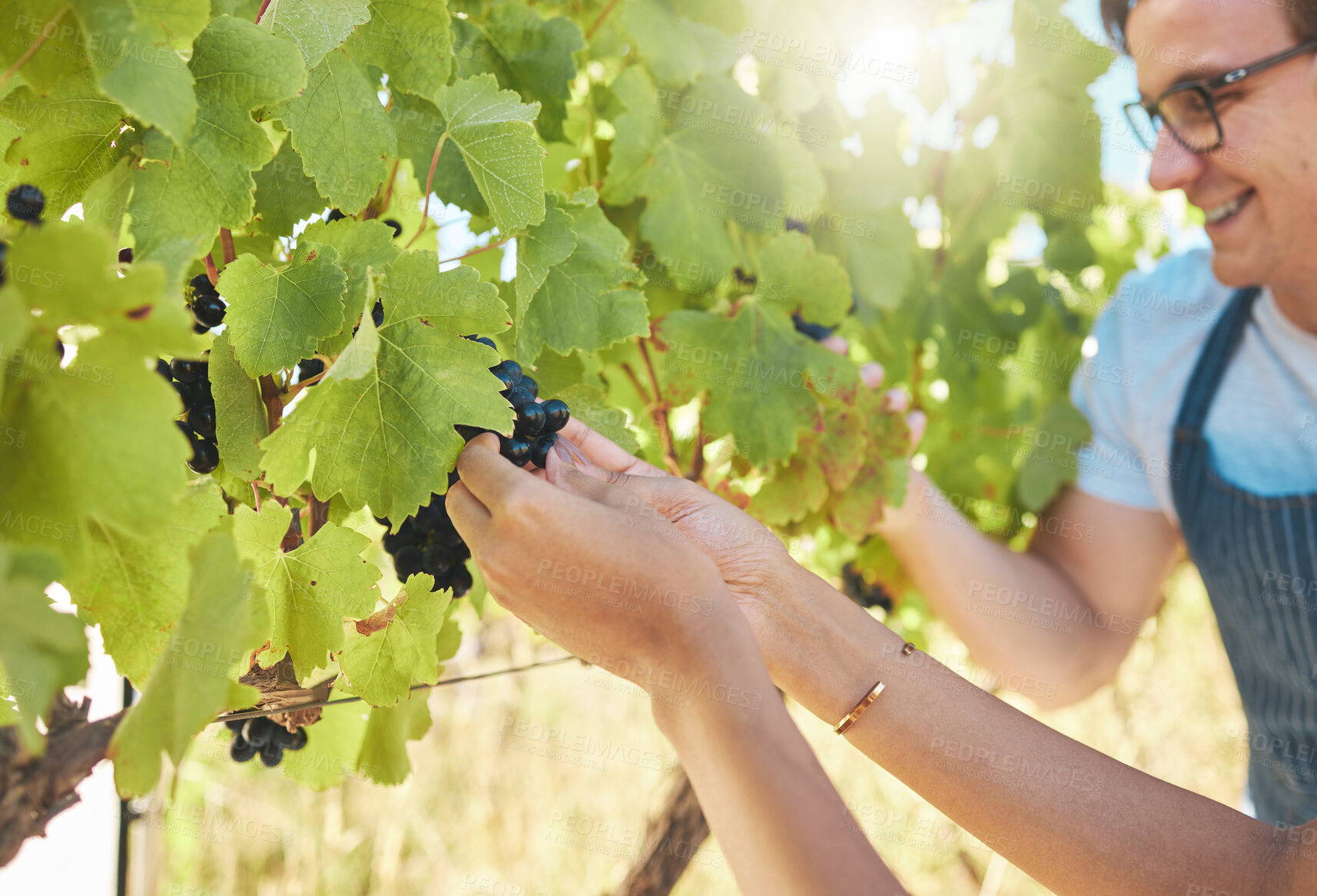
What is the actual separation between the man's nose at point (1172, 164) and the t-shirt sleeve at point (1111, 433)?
1.70 ft

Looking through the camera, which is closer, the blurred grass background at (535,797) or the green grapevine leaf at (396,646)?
the green grapevine leaf at (396,646)

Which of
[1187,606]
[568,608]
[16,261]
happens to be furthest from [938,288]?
[1187,606]

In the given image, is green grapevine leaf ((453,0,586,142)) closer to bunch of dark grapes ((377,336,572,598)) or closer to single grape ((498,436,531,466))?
bunch of dark grapes ((377,336,572,598))

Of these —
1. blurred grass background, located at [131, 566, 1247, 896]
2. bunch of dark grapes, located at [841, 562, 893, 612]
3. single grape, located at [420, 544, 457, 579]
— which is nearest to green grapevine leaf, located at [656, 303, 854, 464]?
single grape, located at [420, 544, 457, 579]

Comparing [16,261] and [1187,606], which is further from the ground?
[16,261]

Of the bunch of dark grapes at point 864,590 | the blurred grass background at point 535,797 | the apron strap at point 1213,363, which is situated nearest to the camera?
the apron strap at point 1213,363

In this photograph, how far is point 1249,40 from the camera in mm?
1304

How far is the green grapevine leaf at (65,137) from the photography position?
2.03ft

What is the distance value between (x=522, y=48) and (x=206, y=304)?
48 centimetres

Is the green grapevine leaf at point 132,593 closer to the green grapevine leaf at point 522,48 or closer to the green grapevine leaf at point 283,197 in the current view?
the green grapevine leaf at point 283,197

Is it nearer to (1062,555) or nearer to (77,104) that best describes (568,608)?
(77,104)

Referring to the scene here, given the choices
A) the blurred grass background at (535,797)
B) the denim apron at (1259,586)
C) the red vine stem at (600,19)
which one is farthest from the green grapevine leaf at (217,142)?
the blurred grass background at (535,797)

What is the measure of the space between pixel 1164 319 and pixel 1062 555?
0.58m

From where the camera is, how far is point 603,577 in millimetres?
710
